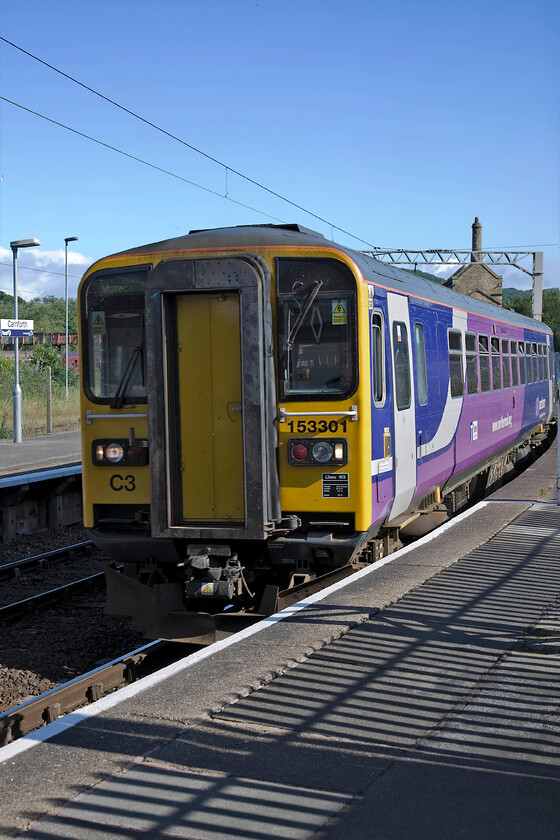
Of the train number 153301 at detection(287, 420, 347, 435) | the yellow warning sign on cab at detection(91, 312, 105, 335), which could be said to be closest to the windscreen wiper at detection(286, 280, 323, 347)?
the train number 153301 at detection(287, 420, 347, 435)

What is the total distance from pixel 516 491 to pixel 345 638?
26.1 ft

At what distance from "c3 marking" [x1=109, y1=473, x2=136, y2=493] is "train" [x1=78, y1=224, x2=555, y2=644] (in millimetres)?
14

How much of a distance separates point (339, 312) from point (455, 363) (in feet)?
14.9

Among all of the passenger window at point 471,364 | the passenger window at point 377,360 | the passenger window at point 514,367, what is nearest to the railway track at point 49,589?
the passenger window at point 377,360

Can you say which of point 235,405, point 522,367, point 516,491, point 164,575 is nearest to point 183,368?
point 235,405

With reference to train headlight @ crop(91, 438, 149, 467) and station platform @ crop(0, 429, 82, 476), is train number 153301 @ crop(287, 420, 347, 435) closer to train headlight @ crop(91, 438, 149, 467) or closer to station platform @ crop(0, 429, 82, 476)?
train headlight @ crop(91, 438, 149, 467)

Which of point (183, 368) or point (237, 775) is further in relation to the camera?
point (183, 368)

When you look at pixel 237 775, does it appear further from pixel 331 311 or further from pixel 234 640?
pixel 331 311

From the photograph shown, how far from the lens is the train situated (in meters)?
6.81

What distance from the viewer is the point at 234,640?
603 centimetres

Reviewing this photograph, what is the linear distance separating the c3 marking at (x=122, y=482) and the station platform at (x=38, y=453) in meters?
9.67

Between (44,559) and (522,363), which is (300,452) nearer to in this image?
(44,559)

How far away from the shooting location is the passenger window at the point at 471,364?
12.0 metres

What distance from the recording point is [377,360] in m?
7.33
